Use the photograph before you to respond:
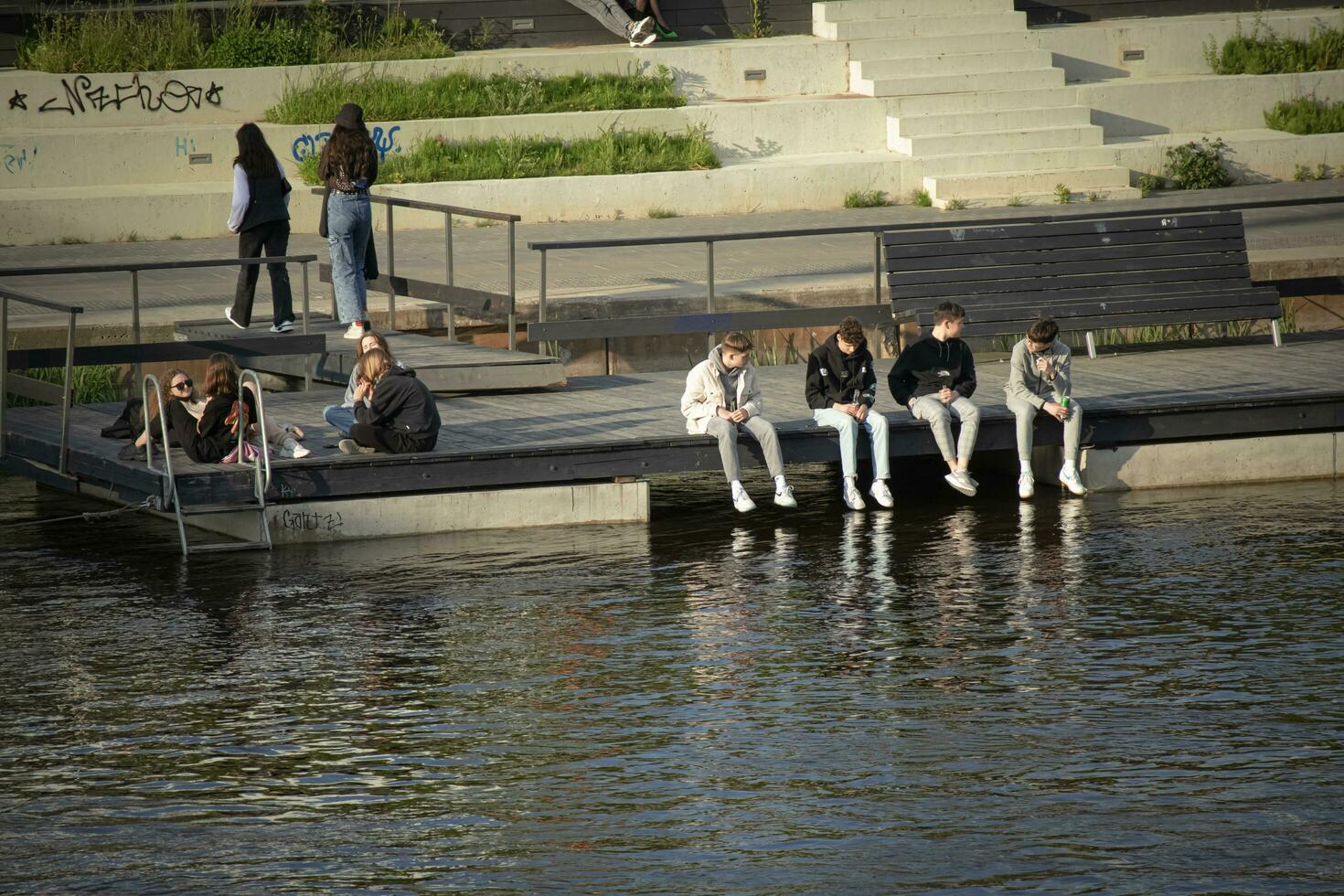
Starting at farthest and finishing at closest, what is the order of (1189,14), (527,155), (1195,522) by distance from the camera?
(1189,14)
(527,155)
(1195,522)

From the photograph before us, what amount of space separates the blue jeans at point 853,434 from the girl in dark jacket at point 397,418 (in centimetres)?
246

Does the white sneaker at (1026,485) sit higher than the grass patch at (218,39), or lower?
lower

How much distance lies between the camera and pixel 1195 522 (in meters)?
11.9

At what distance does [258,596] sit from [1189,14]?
1965 cm

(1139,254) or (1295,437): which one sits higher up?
(1139,254)

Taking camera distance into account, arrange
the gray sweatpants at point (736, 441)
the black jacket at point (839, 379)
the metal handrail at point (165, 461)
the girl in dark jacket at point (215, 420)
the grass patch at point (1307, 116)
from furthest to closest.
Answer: the grass patch at point (1307, 116)
the black jacket at point (839, 379)
the gray sweatpants at point (736, 441)
the girl in dark jacket at point (215, 420)
the metal handrail at point (165, 461)

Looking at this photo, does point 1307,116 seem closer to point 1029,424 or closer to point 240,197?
point 1029,424

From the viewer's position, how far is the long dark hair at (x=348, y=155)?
1452 centimetres

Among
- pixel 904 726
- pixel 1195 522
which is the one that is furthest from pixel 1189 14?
pixel 904 726

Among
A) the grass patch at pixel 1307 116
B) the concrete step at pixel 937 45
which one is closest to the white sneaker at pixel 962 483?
the concrete step at pixel 937 45

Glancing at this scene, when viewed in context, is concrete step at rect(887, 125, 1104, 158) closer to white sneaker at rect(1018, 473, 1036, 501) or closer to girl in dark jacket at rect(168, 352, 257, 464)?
white sneaker at rect(1018, 473, 1036, 501)

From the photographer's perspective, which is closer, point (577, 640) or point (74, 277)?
point (577, 640)

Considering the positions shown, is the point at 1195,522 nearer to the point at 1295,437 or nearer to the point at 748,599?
the point at 1295,437

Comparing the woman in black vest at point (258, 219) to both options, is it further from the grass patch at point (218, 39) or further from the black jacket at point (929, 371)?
the grass patch at point (218, 39)
